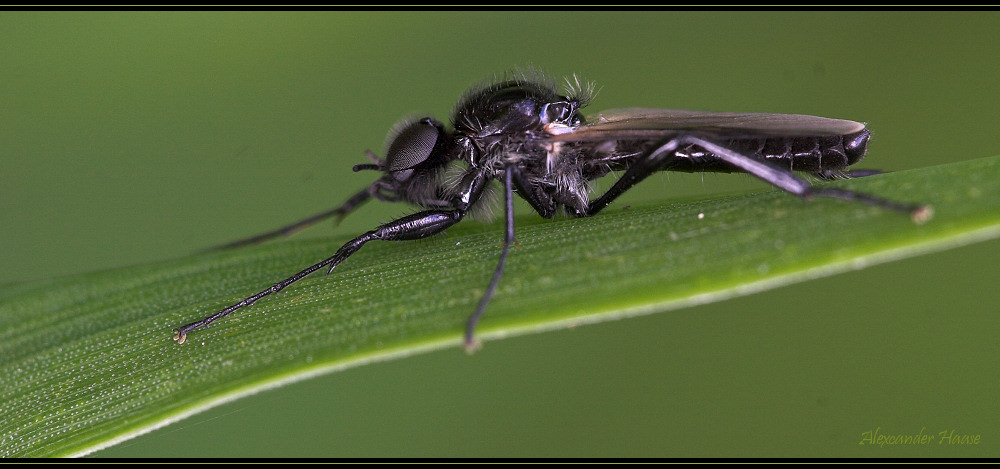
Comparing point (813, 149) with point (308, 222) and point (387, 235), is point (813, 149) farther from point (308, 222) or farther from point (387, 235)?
point (308, 222)

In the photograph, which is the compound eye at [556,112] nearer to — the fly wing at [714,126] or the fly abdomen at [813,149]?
the fly wing at [714,126]

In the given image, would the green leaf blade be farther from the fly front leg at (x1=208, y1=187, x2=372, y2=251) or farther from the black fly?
the fly front leg at (x1=208, y1=187, x2=372, y2=251)

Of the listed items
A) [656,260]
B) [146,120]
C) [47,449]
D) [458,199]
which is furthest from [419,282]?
[146,120]

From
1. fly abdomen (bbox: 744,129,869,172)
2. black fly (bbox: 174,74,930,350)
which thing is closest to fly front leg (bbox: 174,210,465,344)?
black fly (bbox: 174,74,930,350)

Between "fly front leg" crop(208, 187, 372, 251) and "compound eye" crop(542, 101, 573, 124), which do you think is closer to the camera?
"compound eye" crop(542, 101, 573, 124)

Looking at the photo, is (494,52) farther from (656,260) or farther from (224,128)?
(656,260)

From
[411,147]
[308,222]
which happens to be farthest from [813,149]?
[308,222]

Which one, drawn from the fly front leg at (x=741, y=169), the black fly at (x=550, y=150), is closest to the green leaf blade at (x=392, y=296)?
the fly front leg at (x=741, y=169)
